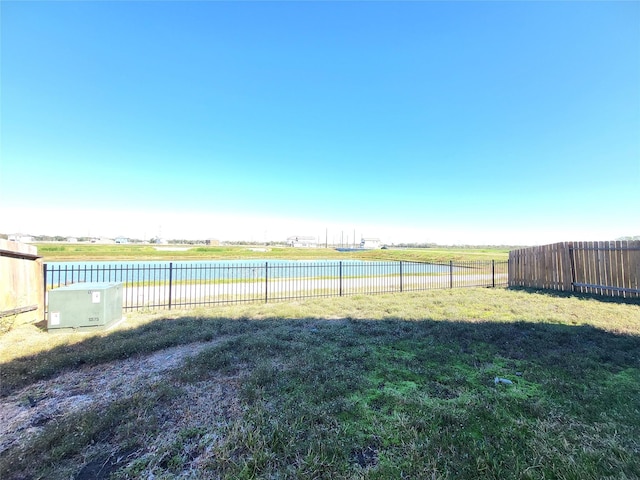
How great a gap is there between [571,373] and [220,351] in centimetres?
495

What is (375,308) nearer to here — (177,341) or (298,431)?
(177,341)

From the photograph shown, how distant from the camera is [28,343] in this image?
4742 millimetres

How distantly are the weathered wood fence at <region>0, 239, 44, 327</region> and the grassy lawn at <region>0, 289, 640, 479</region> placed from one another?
1.41 feet

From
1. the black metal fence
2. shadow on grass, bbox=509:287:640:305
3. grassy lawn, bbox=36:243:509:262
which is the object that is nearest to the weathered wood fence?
the black metal fence

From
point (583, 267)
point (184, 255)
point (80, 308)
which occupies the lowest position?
point (184, 255)

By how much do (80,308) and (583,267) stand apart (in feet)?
48.1

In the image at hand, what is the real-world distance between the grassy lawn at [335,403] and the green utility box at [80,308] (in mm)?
448

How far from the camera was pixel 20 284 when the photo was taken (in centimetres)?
566

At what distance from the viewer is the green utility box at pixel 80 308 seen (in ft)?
17.7

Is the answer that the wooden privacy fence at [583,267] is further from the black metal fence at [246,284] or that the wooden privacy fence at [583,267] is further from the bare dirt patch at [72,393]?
the bare dirt patch at [72,393]

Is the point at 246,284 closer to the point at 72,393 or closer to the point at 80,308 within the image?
the point at 80,308

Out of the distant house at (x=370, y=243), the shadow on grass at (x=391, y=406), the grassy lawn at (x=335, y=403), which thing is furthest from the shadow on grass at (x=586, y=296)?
the distant house at (x=370, y=243)

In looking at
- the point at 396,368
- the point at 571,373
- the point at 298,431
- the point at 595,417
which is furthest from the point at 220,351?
the point at 571,373

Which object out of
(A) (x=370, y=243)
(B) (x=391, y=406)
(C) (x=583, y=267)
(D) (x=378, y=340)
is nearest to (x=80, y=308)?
(D) (x=378, y=340)
